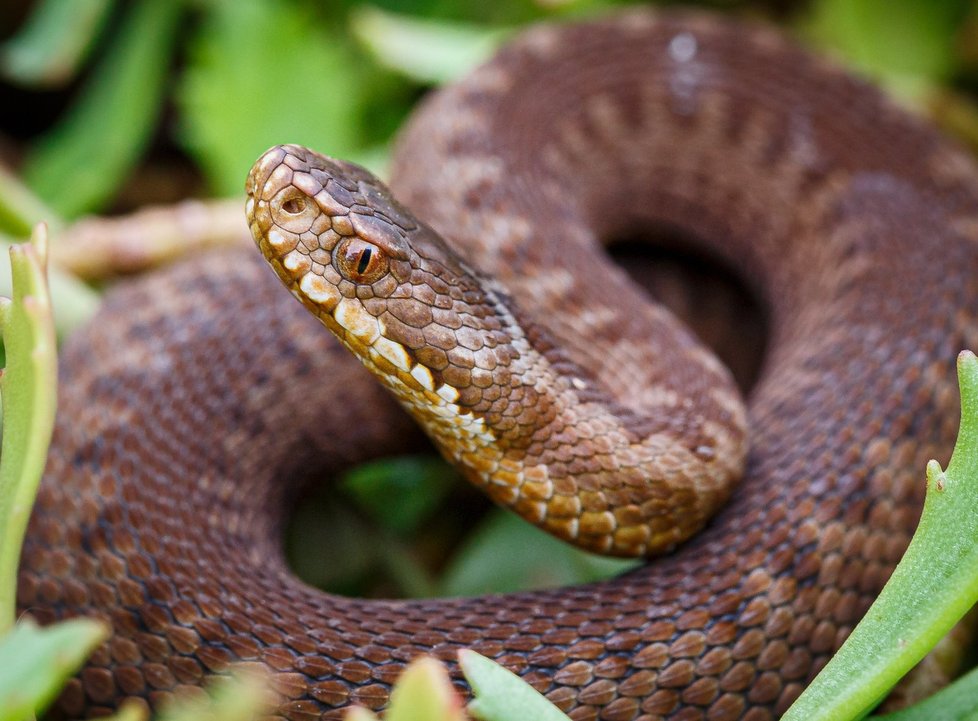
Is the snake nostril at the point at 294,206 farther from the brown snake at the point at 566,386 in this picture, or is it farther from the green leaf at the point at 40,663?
the green leaf at the point at 40,663

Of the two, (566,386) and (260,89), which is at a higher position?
(260,89)

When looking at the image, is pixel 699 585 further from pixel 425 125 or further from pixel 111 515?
pixel 425 125

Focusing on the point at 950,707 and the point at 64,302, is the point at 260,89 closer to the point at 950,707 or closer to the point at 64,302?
the point at 64,302

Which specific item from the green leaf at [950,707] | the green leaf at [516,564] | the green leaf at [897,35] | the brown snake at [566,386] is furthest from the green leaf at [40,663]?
the green leaf at [897,35]

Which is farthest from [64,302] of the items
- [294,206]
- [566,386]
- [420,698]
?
[420,698]

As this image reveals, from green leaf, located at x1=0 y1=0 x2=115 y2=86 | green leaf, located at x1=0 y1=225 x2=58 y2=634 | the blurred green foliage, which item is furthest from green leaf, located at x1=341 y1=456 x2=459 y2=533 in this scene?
green leaf, located at x1=0 y1=0 x2=115 y2=86

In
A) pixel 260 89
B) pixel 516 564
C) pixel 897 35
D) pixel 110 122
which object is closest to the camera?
pixel 516 564

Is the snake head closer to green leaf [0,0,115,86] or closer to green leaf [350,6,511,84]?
green leaf [350,6,511,84]

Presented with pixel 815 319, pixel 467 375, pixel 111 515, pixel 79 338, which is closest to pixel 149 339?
pixel 79 338
